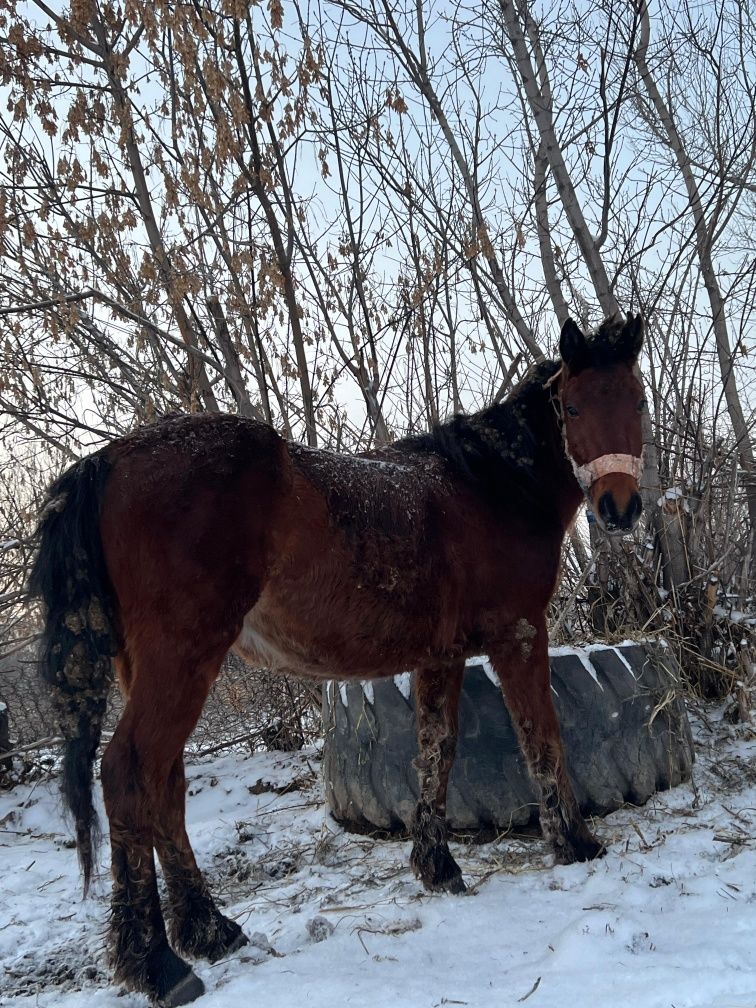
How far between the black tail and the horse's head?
82.2 inches

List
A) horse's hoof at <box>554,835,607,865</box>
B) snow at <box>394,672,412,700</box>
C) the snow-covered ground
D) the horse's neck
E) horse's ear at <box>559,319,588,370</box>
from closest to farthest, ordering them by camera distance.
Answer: the snow-covered ground < horse's hoof at <box>554,835,607,865</box> < horse's ear at <box>559,319,588,370</box> < the horse's neck < snow at <box>394,672,412,700</box>

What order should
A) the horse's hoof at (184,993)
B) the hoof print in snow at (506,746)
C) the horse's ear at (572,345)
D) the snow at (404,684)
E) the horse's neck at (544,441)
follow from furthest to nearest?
the snow at (404,684) → the horse's neck at (544,441) → the hoof print in snow at (506,746) → the horse's ear at (572,345) → the horse's hoof at (184,993)

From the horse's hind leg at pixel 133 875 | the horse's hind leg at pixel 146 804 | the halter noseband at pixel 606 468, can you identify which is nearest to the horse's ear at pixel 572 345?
the halter noseband at pixel 606 468

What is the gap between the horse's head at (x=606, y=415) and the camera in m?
3.15

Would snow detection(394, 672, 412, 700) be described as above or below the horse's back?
below

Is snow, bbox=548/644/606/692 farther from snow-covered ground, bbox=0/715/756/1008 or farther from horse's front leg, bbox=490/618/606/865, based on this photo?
snow-covered ground, bbox=0/715/756/1008

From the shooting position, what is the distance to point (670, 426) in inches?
230

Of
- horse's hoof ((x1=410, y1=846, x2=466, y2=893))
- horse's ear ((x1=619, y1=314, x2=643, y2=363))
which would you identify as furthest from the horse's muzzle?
horse's hoof ((x1=410, y1=846, x2=466, y2=893))

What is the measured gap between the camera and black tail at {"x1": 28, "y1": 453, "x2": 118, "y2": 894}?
2.62m

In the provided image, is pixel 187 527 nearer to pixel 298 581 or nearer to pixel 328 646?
pixel 298 581

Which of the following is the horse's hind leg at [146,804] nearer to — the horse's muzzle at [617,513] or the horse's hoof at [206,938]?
the horse's hoof at [206,938]

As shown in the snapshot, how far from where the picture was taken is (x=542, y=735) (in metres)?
3.34

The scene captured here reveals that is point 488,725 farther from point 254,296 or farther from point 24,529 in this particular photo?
point 24,529

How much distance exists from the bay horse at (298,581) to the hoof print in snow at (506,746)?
0.23 m
